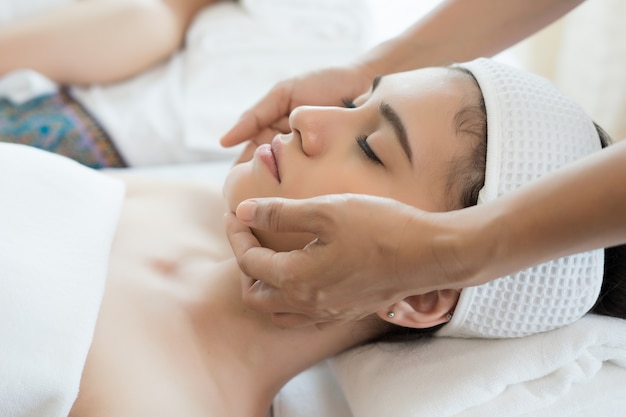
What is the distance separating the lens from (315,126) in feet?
3.40

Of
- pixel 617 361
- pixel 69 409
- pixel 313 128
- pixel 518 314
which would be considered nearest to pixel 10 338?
pixel 69 409

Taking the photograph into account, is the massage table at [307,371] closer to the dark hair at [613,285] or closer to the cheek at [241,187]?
the dark hair at [613,285]

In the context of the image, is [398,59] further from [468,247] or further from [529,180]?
[468,247]

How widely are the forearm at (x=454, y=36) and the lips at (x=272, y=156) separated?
377 millimetres

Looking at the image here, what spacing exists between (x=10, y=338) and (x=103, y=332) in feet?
0.53

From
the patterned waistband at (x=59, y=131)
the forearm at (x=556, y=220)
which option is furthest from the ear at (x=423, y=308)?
the patterned waistband at (x=59, y=131)

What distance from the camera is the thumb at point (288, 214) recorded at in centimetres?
83

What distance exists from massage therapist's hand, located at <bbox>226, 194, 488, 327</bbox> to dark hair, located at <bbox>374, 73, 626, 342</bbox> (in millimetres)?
180

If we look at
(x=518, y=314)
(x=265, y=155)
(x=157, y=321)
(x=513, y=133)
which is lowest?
(x=157, y=321)

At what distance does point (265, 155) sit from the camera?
1063mm

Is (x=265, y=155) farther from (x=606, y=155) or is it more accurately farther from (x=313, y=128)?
(x=606, y=155)

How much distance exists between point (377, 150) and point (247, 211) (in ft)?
0.77

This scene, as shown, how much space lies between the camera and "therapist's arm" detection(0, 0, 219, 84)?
5.78 ft

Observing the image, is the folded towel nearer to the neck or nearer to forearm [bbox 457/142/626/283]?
the neck
